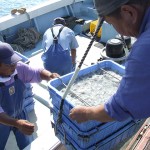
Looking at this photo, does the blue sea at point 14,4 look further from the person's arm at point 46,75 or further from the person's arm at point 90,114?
the person's arm at point 90,114

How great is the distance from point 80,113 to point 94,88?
506 millimetres

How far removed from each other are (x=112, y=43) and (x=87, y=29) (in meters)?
2.15

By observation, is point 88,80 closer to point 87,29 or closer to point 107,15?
point 107,15

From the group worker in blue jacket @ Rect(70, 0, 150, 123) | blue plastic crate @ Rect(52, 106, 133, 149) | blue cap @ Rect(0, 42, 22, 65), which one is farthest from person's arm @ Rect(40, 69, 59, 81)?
worker in blue jacket @ Rect(70, 0, 150, 123)

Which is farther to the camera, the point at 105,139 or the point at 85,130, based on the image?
the point at 105,139

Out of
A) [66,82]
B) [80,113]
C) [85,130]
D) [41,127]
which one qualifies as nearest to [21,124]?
[66,82]

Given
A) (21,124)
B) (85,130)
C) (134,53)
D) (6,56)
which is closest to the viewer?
(134,53)

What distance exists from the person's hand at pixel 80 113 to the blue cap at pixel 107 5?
665mm

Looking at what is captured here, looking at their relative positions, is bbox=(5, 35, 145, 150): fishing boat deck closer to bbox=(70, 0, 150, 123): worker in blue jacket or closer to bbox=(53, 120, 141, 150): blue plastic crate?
bbox=(53, 120, 141, 150): blue plastic crate

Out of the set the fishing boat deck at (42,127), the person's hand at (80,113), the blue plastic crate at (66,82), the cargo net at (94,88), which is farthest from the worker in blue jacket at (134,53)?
the fishing boat deck at (42,127)

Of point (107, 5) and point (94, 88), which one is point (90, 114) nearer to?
point (94, 88)

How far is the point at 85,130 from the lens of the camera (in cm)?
186

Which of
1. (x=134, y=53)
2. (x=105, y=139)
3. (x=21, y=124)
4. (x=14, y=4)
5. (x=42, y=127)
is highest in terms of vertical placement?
(x=134, y=53)

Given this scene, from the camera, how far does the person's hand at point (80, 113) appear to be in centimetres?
165
